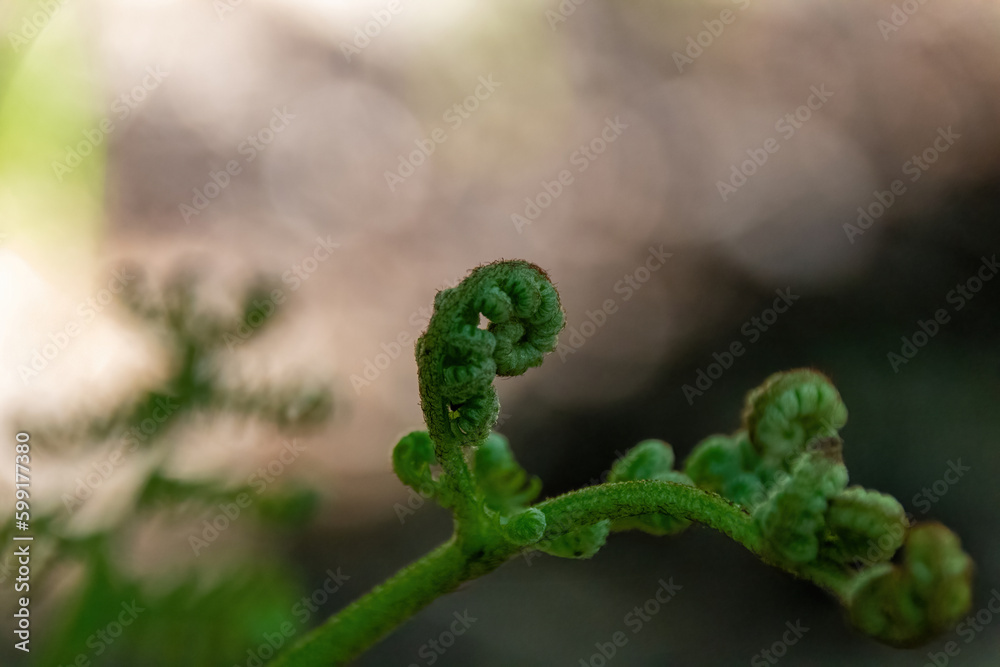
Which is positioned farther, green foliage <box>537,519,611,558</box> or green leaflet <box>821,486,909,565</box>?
green foliage <box>537,519,611,558</box>
